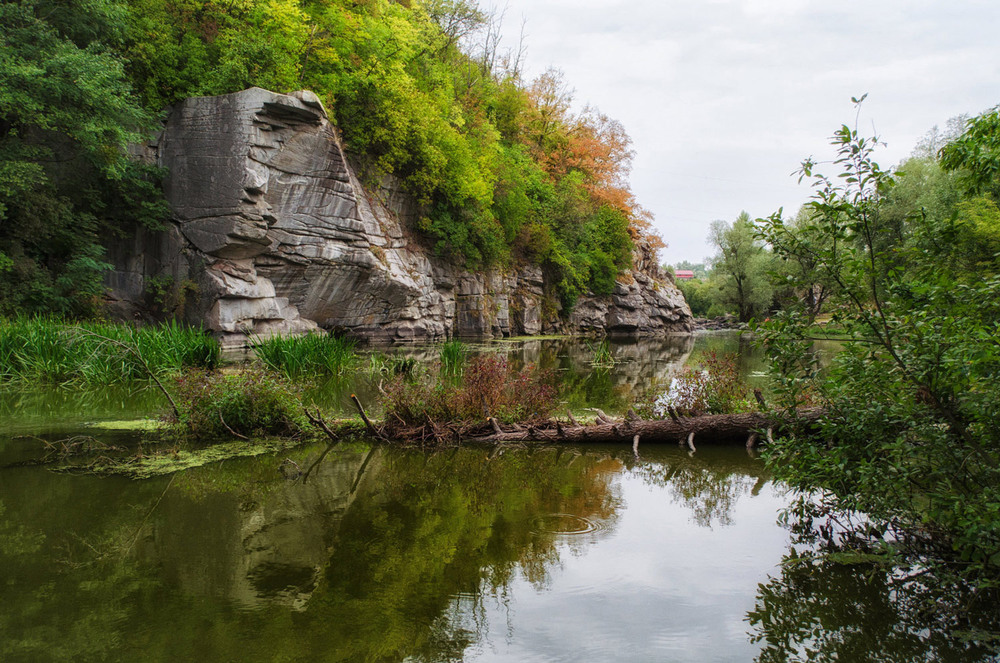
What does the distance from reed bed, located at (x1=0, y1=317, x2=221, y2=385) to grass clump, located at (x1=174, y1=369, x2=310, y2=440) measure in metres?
4.35

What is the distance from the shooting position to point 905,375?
341 centimetres

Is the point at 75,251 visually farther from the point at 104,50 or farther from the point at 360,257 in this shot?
the point at 360,257

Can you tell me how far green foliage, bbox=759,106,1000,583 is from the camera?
3098mm

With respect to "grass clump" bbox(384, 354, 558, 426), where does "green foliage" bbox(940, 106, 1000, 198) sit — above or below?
above

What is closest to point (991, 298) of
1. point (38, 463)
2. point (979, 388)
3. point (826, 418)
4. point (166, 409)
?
point (979, 388)

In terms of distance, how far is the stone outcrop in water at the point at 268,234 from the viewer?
19.9m

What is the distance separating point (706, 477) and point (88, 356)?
12.0 meters

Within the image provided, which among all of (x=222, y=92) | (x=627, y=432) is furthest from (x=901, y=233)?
(x=222, y=92)

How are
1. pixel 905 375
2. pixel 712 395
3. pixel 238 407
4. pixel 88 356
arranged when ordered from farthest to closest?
pixel 88 356 < pixel 712 395 < pixel 238 407 < pixel 905 375

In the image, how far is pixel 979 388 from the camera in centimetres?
323

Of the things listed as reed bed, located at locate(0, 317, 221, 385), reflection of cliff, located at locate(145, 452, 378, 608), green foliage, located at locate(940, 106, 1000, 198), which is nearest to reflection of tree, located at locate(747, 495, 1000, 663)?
green foliage, located at locate(940, 106, 1000, 198)

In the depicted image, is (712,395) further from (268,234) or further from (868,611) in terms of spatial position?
(268,234)

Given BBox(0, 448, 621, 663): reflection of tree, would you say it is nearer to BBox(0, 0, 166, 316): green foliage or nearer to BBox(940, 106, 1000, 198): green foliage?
BBox(940, 106, 1000, 198): green foliage

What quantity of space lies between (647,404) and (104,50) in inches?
830
